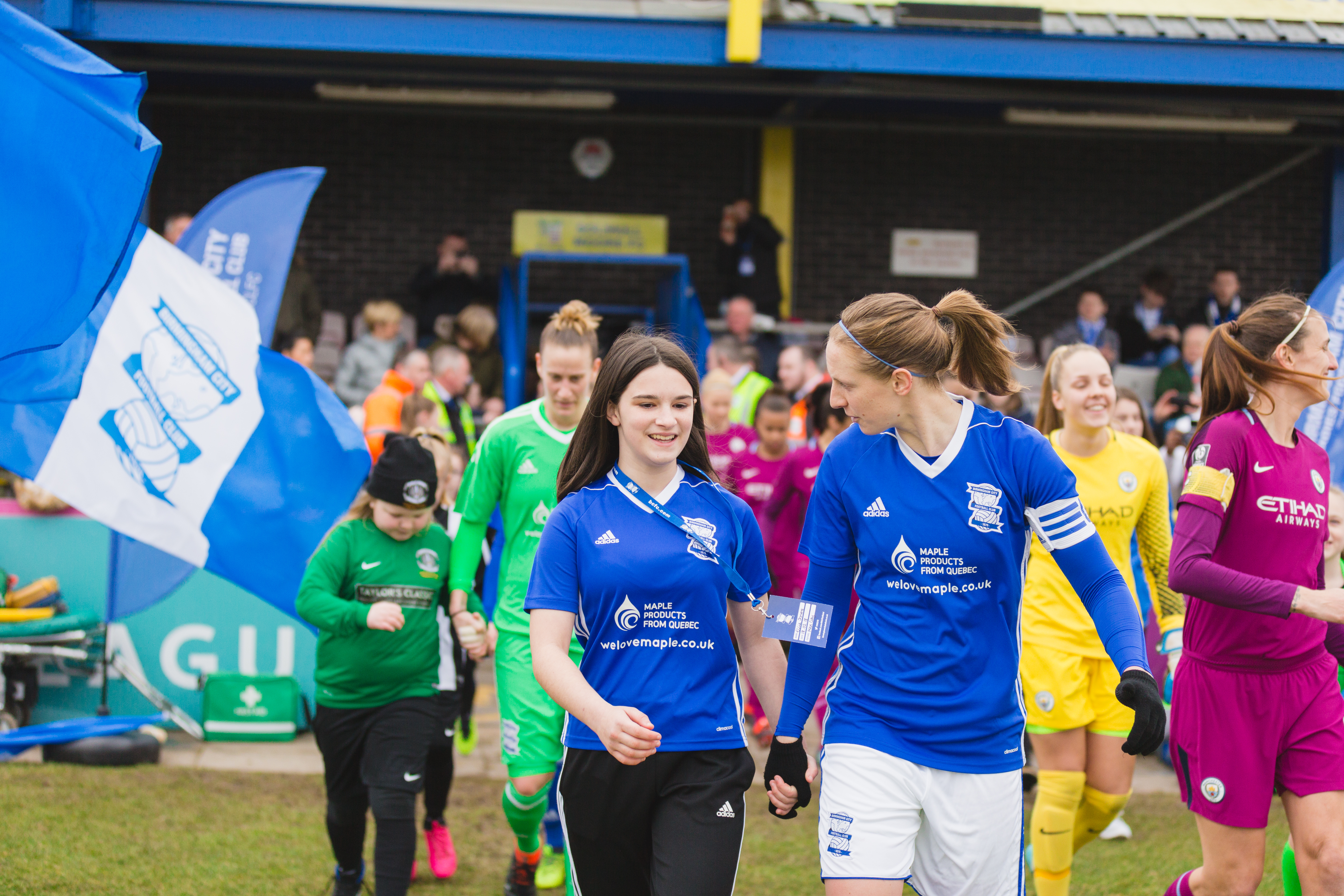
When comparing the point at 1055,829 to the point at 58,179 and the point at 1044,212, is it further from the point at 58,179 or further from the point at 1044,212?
the point at 1044,212

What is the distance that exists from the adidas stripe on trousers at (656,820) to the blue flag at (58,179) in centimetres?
203

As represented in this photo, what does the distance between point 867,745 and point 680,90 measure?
924cm

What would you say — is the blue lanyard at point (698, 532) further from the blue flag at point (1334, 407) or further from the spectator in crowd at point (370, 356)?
the spectator in crowd at point (370, 356)

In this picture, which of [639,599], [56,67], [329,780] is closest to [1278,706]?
[639,599]

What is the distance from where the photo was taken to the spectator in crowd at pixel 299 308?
11312 millimetres

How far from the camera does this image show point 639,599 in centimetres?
298

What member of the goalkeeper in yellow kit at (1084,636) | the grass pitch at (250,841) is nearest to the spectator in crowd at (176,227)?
the grass pitch at (250,841)

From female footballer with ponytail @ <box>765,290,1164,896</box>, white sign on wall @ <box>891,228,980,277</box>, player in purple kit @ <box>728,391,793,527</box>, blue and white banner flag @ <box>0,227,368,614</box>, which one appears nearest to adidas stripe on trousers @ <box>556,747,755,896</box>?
female footballer with ponytail @ <box>765,290,1164,896</box>

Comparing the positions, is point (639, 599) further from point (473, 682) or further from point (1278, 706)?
point (473, 682)

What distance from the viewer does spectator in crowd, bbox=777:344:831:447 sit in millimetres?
8648

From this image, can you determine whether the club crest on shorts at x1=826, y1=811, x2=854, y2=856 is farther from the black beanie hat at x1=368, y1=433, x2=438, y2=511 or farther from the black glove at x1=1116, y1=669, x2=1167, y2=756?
the black beanie hat at x1=368, y1=433, x2=438, y2=511

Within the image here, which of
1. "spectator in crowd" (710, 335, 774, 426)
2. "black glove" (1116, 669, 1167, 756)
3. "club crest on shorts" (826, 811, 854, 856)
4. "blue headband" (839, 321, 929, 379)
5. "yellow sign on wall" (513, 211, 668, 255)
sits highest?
"yellow sign on wall" (513, 211, 668, 255)

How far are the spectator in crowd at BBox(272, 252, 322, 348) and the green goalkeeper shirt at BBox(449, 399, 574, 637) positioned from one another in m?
7.08

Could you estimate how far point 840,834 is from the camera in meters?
2.96
